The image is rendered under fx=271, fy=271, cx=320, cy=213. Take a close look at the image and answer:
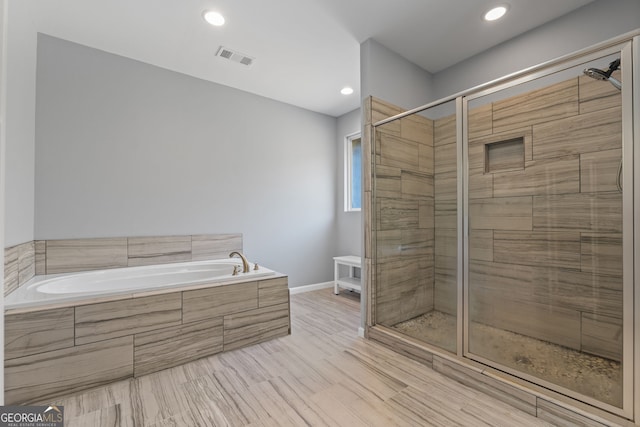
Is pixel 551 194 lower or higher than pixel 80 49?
lower

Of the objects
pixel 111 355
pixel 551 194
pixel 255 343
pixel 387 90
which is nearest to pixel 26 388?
pixel 111 355

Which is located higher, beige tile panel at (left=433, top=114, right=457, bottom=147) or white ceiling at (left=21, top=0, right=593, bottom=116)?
white ceiling at (left=21, top=0, right=593, bottom=116)

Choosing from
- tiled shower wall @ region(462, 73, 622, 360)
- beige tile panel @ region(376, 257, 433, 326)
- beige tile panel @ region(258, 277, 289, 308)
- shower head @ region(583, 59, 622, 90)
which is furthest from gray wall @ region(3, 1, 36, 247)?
shower head @ region(583, 59, 622, 90)

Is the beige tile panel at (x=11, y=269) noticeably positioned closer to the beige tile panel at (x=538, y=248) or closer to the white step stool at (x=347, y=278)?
the white step stool at (x=347, y=278)

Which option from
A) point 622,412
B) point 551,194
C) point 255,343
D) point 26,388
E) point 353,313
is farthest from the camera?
point 353,313

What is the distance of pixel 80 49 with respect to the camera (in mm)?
2463

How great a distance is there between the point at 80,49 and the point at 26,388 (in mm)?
2698

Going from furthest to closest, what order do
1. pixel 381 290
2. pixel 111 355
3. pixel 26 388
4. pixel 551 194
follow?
pixel 381 290 → pixel 551 194 → pixel 111 355 → pixel 26 388

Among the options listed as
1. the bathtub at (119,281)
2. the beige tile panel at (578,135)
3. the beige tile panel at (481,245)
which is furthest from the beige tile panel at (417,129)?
the bathtub at (119,281)

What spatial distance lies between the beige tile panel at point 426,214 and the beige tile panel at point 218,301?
1.63 metres

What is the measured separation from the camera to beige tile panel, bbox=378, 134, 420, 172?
2.49 meters

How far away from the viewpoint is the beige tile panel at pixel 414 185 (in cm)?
255

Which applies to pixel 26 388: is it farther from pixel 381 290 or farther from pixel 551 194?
pixel 551 194

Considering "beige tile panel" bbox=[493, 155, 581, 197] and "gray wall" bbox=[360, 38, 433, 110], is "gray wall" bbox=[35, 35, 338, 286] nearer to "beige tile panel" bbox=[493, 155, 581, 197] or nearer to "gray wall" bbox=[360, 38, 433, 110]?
"gray wall" bbox=[360, 38, 433, 110]
